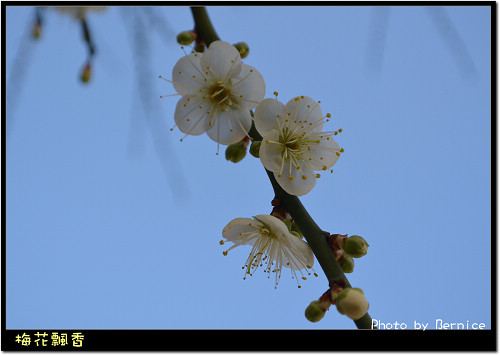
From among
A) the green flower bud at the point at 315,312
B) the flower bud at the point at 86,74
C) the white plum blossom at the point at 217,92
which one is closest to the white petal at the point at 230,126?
the white plum blossom at the point at 217,92

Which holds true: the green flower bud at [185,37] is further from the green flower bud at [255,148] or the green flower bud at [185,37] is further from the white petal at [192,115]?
the green flower bud at [255,148]

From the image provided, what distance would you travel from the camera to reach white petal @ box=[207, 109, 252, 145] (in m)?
1.36

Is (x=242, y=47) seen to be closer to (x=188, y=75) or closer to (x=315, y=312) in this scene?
(x=188, y=75)

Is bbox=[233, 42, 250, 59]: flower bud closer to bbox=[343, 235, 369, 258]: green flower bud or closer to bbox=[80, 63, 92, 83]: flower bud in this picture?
bbox=[80, 63, 92, 83]: flower bud

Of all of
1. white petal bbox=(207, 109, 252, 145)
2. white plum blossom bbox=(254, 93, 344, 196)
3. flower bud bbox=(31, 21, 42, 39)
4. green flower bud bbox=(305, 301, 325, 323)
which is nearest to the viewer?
flower bud bbox=(31, 21, 42, 39)

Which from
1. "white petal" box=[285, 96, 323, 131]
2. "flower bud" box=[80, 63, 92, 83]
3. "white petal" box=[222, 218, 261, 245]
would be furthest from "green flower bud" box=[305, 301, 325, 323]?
"flower bud" box=[80, 63, 92, 83]

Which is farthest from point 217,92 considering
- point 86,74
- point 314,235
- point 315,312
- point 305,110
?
point 315,312

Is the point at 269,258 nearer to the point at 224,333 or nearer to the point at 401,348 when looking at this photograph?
the point at 224,333

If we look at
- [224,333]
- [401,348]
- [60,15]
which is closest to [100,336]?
[224,333]

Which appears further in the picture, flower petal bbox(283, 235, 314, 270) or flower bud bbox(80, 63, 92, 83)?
flower bud bbox(80, 63, 92, 83)

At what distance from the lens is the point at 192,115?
4.83 ft

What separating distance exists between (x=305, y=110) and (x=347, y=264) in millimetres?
455

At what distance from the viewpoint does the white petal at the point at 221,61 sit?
4.44 ft

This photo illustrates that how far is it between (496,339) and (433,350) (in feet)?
0.65
